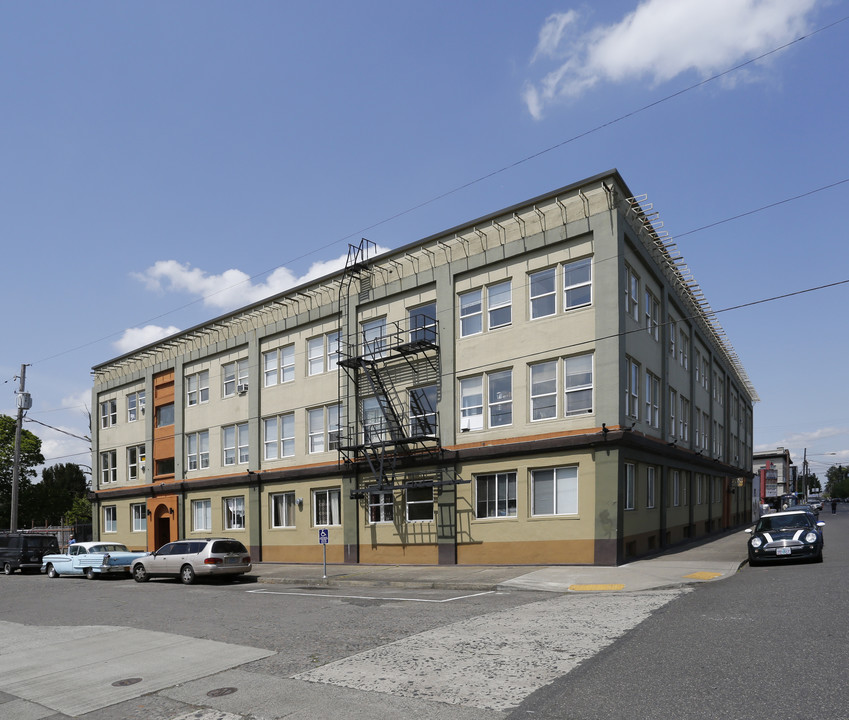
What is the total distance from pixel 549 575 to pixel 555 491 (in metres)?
3.89

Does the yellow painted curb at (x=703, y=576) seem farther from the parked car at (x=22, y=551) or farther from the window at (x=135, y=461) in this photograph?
the window at (x=135, y=461)

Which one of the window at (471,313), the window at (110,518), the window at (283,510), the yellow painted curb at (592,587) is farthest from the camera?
the window at (110,518)

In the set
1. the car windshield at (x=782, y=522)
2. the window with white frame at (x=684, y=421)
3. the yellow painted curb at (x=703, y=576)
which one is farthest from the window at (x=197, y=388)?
the car windshield at (x=782, y=522)

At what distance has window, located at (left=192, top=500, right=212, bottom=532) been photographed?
3775 cm

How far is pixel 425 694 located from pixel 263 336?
28561 millimetres

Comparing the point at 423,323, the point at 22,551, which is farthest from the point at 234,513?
the point at 423,323

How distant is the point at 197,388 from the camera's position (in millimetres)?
39406

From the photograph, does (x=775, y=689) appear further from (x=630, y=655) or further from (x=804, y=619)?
(x=804, y=619)

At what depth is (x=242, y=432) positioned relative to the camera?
36.1m

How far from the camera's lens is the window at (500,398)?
24.8 meters

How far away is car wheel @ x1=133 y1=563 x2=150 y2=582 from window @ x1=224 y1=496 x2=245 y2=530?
8.34 m

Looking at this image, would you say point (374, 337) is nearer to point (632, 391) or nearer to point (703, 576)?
point (632, 391)

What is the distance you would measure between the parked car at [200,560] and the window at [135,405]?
756 inches

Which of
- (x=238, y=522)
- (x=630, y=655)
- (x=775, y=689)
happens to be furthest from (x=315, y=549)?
(x=775, y=689)
